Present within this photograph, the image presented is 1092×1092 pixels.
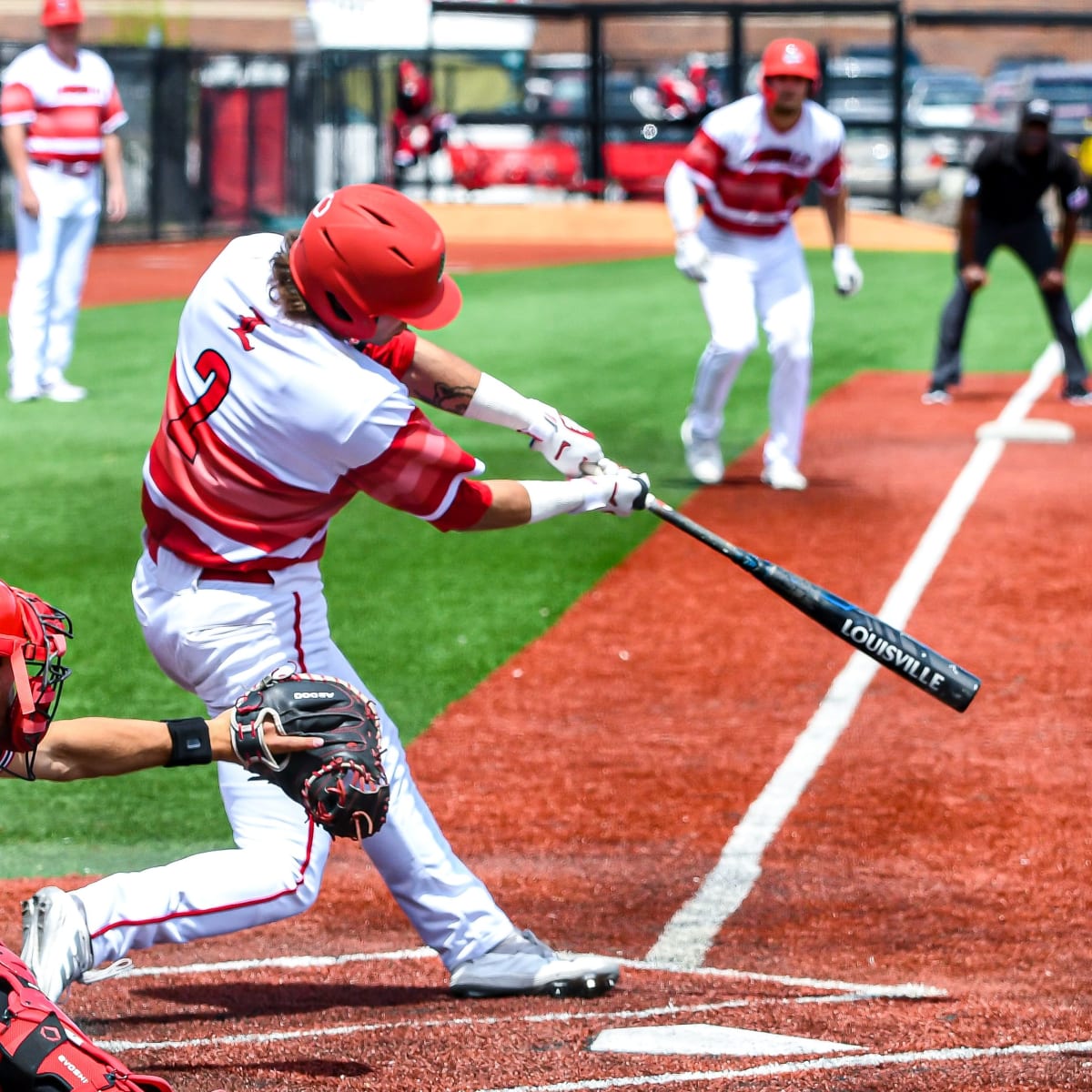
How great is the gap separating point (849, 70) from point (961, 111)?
2.11 metres

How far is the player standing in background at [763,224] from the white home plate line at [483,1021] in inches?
255

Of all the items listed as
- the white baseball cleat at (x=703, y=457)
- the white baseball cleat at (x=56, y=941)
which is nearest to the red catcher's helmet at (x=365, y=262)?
the white baseball cleat at (x=56, y=941)

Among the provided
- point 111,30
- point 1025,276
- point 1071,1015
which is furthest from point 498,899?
point 111,30

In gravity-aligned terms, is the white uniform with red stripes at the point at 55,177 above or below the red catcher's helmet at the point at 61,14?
below

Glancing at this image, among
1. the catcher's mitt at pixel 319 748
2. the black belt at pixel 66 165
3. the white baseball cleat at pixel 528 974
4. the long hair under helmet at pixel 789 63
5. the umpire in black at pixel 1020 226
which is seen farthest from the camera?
the umpire in black at pixel 1020 226

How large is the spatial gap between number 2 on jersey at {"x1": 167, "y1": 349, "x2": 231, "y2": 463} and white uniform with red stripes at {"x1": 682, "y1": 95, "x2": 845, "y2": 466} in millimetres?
6656

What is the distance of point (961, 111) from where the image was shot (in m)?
34.5

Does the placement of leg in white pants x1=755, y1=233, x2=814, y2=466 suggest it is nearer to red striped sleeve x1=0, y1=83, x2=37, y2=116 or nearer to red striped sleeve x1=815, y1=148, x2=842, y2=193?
red striped sleeve x1=815, y1=148, x2=842, y2=193

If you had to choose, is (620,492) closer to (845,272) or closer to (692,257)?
(692,257)

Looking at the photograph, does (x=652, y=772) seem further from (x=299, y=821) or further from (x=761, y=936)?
(x=299, y=821)

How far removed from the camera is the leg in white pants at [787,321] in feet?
35.8

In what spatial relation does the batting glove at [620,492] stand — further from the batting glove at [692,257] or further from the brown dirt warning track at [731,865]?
the batting glove at [692,257]

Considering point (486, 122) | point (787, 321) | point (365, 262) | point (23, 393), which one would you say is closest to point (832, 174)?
point (787, 321)

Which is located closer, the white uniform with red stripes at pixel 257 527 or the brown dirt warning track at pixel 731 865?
the brown dirt warning track at pixel 731 865
